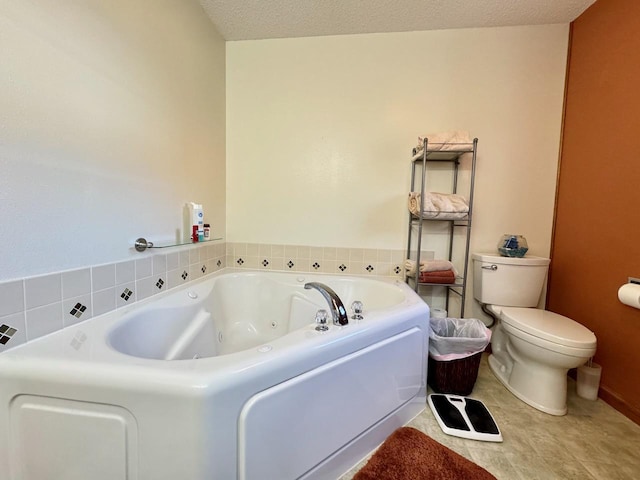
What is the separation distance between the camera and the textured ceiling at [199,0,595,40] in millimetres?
1555

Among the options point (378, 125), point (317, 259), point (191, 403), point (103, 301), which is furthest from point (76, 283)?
point (378, 125)

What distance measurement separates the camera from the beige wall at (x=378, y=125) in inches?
69.5

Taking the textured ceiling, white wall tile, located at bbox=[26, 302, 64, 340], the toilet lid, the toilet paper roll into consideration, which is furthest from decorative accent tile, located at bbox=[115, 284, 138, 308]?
the toilet paper roll

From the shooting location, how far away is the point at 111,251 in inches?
42.4

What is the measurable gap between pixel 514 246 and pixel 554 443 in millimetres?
1038

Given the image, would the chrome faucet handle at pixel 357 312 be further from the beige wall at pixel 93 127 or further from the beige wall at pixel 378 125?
the beige wall at pixel 93 127

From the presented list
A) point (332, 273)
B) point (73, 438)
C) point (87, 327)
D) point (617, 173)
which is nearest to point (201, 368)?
point (73, 438)

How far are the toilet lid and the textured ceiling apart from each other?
6.01 feet

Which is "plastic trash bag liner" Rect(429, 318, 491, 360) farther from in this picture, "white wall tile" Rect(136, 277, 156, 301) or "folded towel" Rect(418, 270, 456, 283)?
"white wall tile" Rect(136, 277, 156, 301)

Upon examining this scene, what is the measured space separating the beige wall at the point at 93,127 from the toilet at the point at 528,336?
6.41ft

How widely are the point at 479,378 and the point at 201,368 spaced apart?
5.53 ft

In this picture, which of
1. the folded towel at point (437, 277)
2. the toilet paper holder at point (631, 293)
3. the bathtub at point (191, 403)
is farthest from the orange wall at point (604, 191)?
the bathtub at point (191, 403)

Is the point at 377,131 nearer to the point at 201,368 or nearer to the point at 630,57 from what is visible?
the point at 630,57

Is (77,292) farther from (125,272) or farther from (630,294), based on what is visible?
(630,294)
